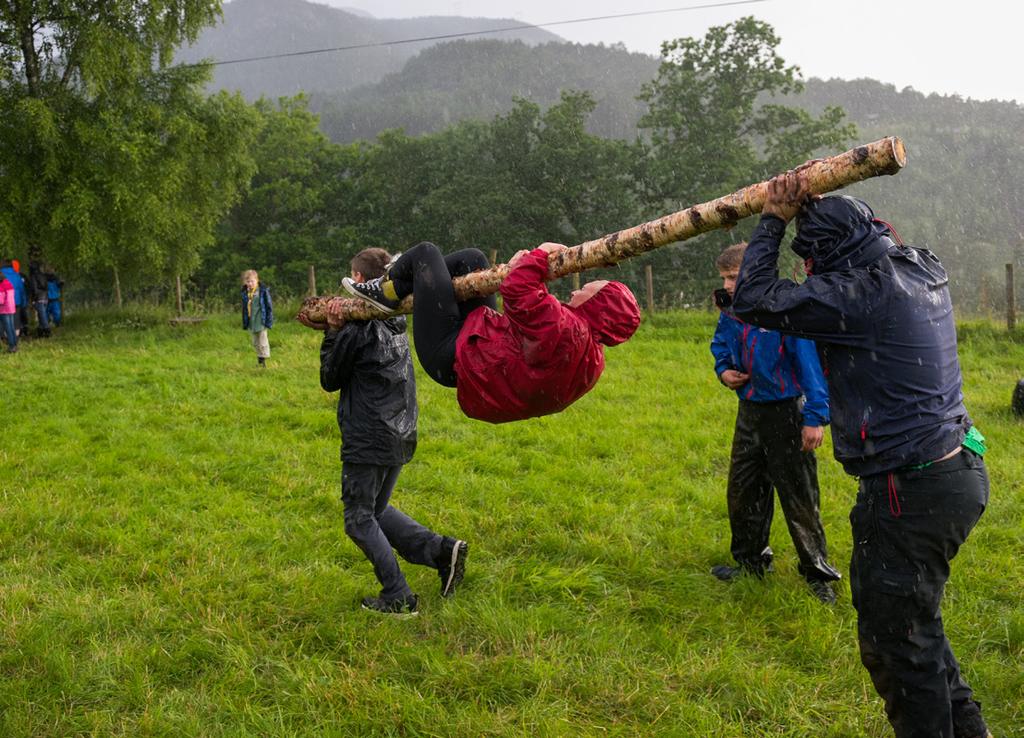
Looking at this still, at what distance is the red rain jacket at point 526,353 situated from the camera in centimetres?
354

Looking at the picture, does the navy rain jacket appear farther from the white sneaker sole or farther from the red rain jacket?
the red rain jacket

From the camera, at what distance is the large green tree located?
814 inches

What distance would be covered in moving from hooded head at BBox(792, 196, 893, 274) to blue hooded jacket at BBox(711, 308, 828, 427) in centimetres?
174

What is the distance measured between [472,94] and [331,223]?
259 ft

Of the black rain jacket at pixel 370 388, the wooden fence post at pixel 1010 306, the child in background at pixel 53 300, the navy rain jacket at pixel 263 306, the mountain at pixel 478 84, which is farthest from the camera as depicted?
the mountain at pixel 478 84

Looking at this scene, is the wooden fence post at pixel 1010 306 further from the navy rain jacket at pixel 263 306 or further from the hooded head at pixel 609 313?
the hooded head at pixel 609 313

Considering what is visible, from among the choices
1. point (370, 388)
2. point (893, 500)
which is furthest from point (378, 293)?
point (893, 500)

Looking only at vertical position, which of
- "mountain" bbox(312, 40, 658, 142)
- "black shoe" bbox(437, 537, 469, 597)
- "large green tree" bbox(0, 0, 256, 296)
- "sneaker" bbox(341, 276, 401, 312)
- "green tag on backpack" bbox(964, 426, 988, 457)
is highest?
"mountain" bbox(312, 40, 658, 142)

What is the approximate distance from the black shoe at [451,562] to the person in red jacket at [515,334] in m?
1.66

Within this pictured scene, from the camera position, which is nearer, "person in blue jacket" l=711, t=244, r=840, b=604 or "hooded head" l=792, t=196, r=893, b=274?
"hooded head" l=792, t=196, r=893, b=274

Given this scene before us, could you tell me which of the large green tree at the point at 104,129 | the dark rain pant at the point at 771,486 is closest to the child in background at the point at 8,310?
the large green tree at the point at 104,129

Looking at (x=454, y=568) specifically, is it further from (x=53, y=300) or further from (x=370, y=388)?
(x=53, y=300)

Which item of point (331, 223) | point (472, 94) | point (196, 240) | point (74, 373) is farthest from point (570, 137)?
point (472, 94)

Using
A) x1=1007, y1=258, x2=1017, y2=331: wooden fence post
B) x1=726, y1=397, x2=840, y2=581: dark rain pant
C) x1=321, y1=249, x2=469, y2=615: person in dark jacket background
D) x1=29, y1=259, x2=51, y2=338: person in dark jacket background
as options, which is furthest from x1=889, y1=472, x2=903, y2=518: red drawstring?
x1=29, y1=259, x2=51, y2=338: person in dark jacket background
